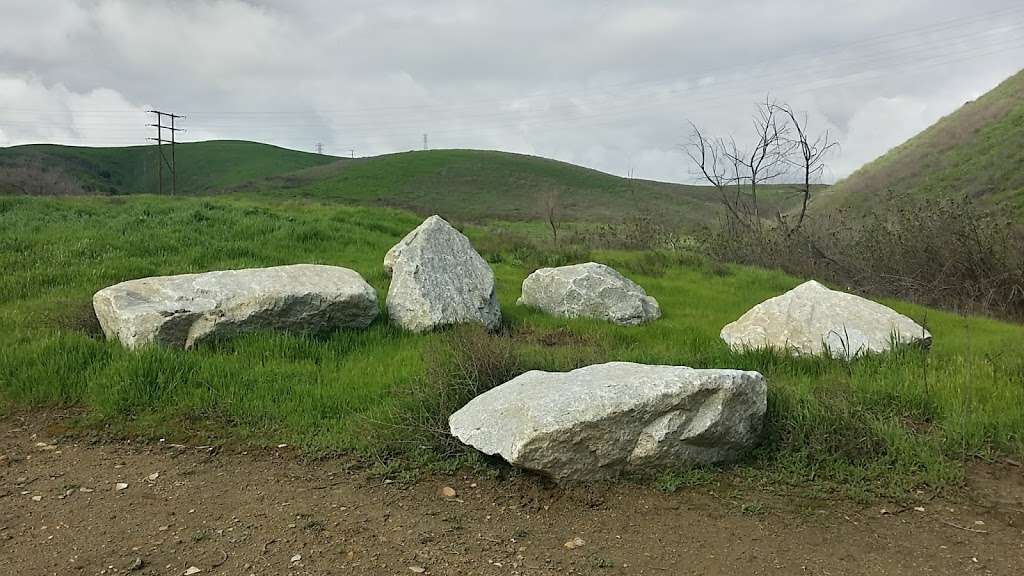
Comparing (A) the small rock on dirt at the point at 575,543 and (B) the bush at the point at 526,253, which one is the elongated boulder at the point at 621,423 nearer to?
(A) the small rock on dirt at the point at 575,543

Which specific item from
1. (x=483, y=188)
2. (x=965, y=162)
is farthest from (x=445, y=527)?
(x=483, y=188)

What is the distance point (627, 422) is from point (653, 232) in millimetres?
17440

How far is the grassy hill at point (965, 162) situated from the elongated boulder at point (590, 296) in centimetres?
1644

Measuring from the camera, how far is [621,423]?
4504 mm

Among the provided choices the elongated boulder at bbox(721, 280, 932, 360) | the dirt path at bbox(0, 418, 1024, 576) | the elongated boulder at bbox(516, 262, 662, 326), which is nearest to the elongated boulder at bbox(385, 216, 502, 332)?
the elongated boulder at bbox(516, 262, 662, 326)

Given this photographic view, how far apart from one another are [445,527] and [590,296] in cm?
636

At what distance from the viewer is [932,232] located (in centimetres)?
1334

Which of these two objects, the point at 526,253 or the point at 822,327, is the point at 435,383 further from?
the point at 526,253

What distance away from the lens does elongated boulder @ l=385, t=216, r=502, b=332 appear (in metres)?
8.30

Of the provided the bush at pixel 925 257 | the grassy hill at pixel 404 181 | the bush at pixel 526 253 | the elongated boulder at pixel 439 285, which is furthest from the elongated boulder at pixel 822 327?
the grassy hill at pixel 404 181

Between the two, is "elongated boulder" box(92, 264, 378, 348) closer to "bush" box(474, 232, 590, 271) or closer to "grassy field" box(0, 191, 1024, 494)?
"grassy field" box(0, 191, 1024, 494)

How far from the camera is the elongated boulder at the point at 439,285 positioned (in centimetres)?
830

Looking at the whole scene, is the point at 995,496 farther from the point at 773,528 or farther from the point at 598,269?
the point at 598,269

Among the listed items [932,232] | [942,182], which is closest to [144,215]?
[932,232]
